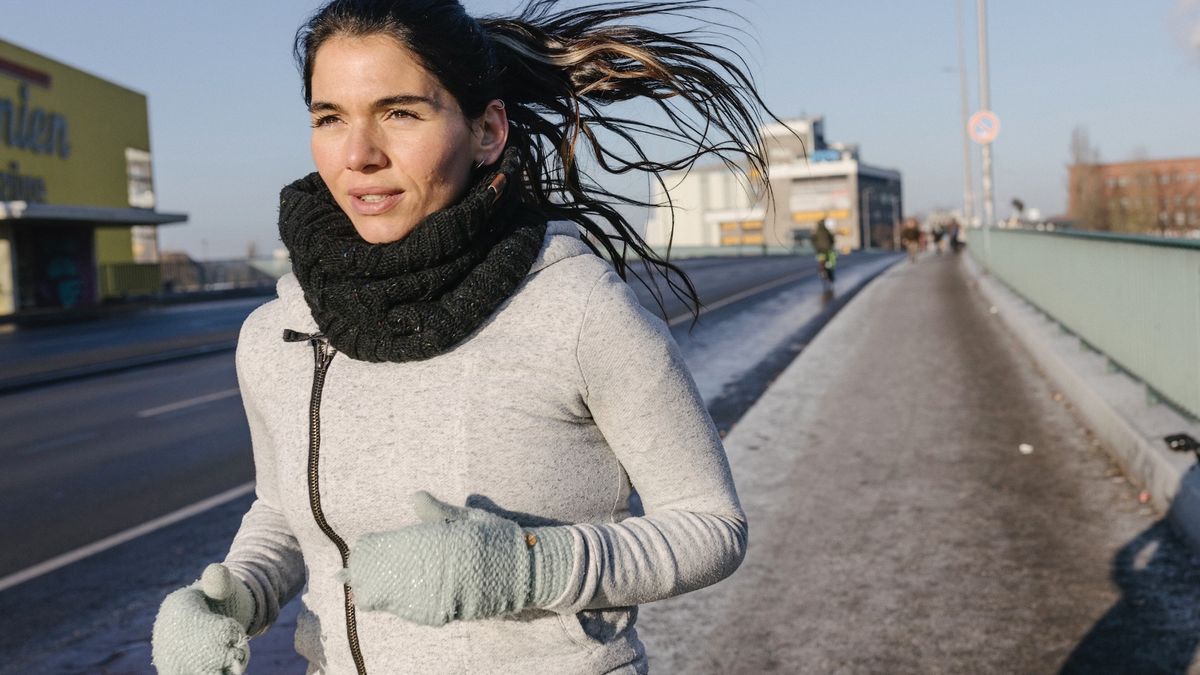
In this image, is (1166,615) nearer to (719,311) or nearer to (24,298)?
(719,311)

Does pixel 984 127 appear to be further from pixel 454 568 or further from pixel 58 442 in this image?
pixel 454 568

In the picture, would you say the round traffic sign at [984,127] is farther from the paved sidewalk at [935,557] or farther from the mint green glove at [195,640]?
the mint green glove at [195,640]

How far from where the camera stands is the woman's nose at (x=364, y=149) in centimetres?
182

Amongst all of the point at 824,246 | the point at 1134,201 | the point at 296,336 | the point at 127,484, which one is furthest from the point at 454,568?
the point at 1134,201

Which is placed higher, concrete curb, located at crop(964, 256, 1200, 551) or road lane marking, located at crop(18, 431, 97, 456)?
concrete curb, located at crop(964, 256, 1200, 551)

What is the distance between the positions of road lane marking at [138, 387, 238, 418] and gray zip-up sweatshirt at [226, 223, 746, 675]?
10891 millimetres

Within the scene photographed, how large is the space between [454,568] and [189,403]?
11.9m

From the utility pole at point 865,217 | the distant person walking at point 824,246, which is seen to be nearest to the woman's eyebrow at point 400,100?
the distant person walking at point 824,246

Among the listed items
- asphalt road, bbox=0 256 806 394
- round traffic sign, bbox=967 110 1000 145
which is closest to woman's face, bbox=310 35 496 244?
asphalt road, bbox=0 256 806 394

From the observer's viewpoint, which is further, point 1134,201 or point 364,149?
point 1134,201

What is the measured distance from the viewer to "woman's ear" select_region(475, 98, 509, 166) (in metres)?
1.97

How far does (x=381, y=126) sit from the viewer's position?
1.83m

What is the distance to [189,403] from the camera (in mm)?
12664

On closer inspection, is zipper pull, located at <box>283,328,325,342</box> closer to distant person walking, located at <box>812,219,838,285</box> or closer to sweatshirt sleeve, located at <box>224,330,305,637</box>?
sweatshirt sleeve, located at <box>224,330,305,637</box>
